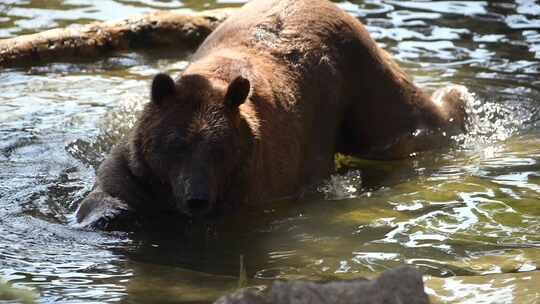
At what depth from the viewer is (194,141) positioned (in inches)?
278

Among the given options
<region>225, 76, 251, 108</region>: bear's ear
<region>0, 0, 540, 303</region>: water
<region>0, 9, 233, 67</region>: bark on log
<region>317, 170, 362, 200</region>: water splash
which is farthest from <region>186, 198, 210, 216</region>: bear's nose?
<region>0, 9, 233, 67</region>: bark on log

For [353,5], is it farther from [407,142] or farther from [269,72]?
[269,72]

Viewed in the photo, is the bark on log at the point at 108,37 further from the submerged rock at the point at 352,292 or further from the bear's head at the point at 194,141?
the submerged rock at the point at 352,292

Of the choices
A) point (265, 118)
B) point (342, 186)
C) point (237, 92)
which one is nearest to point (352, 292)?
point (237, 92)

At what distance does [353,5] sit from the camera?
14.6 meters

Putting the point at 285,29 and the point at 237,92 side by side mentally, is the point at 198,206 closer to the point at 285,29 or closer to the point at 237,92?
the point at 237,92

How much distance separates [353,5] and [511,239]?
7.99 metres

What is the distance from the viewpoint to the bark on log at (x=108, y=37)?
12.0m

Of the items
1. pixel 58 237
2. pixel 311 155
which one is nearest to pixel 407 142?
pixel 311 155

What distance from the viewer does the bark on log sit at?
12.0m

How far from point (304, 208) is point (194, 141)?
144 centimetres

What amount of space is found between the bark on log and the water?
0.73 feet

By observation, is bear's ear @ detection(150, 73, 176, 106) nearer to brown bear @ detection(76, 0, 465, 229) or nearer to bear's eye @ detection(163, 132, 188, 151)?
brown bear @ detection(76, 0, 465, 229)

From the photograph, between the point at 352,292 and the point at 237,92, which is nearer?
the point at 352,292
